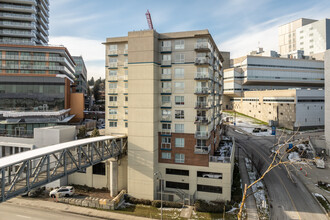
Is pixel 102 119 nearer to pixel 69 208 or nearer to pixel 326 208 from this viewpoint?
pixel 69 208

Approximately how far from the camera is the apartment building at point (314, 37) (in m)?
135

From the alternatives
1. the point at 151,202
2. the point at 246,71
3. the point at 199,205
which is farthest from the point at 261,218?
the point at 246,71

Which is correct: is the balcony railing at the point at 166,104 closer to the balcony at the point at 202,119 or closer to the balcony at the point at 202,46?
the balcony at the point at 202,119

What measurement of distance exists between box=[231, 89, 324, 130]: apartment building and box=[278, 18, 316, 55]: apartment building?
8867 centimetres

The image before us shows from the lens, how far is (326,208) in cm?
3194

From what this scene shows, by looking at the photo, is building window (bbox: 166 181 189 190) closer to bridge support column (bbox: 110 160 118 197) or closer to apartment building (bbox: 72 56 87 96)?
bridge support column (bbox: 110 160 118 197)

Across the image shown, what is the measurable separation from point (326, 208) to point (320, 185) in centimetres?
881

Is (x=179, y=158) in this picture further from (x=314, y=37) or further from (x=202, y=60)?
(x=314, y=37)

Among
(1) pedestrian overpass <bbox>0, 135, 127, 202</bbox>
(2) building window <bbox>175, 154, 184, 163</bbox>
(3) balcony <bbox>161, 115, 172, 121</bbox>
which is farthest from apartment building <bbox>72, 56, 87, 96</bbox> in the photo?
(2) building window <bbox>175, 154, 184, 163</bbox>

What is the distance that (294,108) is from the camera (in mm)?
79250

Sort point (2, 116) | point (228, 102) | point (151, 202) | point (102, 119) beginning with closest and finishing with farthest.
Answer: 1. point (151, 202)
2. point (2, 116)
3. point (102, 119)
4. point (228, 102)

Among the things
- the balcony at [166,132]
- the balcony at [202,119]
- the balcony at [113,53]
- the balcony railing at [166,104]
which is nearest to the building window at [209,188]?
the balcony at [166,132]

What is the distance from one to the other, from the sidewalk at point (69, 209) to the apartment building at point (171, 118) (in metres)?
5.18

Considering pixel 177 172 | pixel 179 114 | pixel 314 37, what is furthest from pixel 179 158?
pixel 314 37
